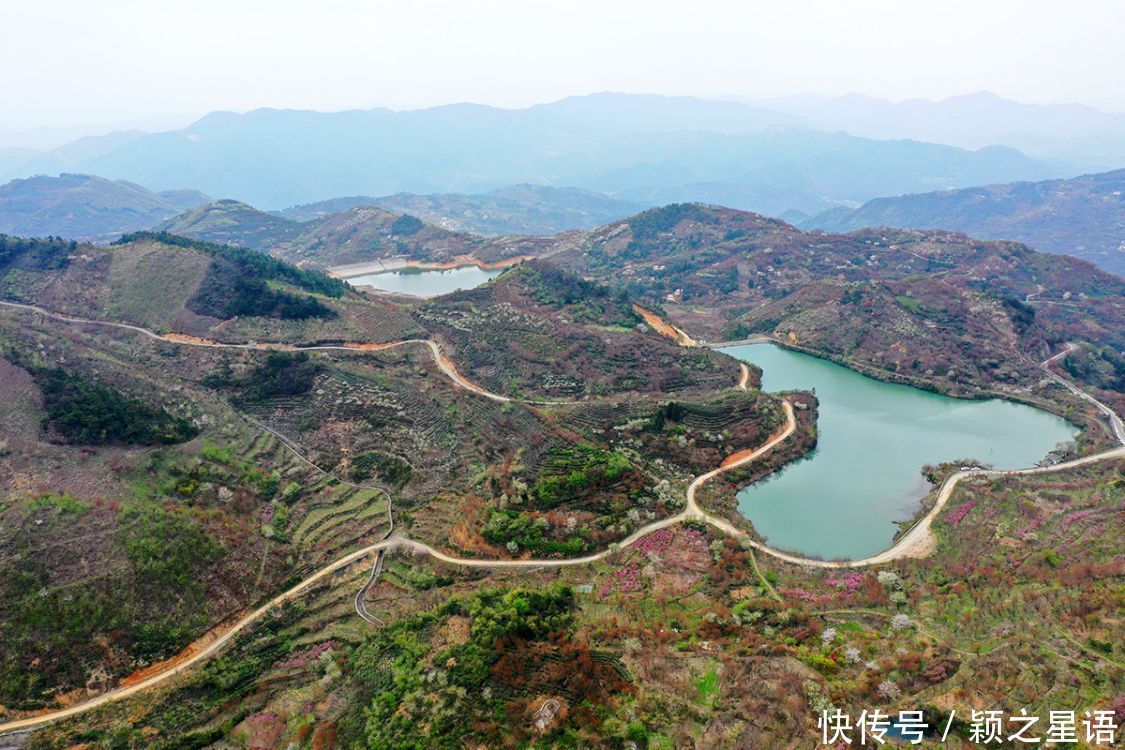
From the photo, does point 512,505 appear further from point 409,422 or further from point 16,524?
point 16,524

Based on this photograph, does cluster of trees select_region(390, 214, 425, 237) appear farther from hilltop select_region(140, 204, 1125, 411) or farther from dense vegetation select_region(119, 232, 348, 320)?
dense vegetation select_region(119, 232, 348, 320)

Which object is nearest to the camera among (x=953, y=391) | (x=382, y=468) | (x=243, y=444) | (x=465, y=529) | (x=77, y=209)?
(x=465, y=529)

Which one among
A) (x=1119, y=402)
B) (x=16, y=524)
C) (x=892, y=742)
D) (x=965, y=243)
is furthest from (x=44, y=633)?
(x=965, y=243)

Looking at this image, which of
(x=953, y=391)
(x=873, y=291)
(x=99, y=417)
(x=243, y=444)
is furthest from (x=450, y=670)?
(x=873, y=291)

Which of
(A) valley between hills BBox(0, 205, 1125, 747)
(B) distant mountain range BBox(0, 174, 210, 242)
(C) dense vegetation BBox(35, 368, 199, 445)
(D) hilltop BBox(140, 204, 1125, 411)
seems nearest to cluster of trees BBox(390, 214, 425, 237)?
(D) hilltop BBox(140, 204, 1125, 411)

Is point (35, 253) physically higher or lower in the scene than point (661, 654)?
higher

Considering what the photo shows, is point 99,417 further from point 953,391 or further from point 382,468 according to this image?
point 953,391
